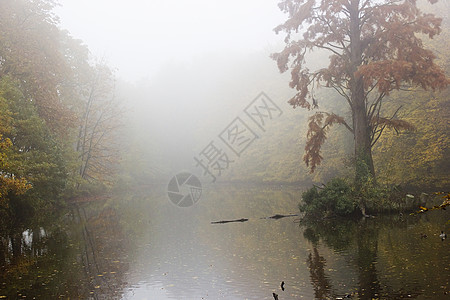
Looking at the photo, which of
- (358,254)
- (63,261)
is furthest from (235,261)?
(63,261)

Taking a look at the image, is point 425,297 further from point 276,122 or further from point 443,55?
point 276,122

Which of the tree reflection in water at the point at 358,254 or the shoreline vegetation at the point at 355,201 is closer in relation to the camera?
the tree reflection in water at the point at 358,254

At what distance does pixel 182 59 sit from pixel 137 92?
16108 mm

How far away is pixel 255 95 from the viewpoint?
6462 cm

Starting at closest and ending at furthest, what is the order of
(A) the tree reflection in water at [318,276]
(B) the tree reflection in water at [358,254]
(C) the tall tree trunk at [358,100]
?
(B) the tree reflection in water at [358,254] → (A) the tree reflection in water at [318,276] → (C) the tall tree trunk at [358,100]

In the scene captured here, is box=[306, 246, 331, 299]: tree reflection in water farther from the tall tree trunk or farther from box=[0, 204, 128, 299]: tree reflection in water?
the tall tree trunk
